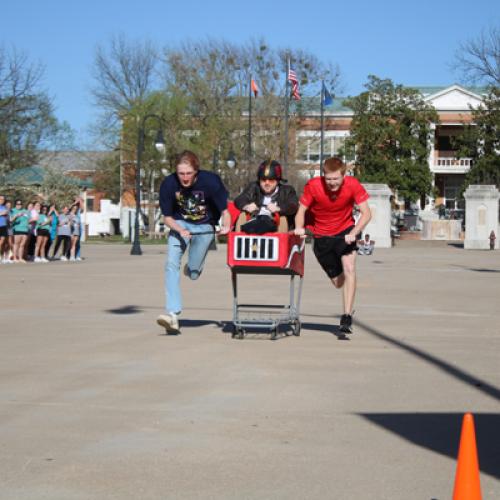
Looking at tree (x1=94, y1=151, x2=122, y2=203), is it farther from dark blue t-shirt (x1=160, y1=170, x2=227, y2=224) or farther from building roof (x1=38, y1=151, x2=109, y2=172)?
dark blue t-shirt (x1=160, y1=170, x2=227, y2=224)

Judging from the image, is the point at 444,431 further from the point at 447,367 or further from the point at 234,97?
the point at 234,97

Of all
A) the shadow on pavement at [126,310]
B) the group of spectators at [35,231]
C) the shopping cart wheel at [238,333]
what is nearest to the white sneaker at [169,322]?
the shopping cart wheel at [238,333]

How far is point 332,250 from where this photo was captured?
11352mm

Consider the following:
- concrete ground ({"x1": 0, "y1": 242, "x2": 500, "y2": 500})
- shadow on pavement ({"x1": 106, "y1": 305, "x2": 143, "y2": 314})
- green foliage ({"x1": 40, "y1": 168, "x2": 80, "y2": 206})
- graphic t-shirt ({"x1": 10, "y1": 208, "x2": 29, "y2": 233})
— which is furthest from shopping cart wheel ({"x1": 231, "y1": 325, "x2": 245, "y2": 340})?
green foliage ({"x1": 40, "y1": 168, "x2": 80, "y2": 206})

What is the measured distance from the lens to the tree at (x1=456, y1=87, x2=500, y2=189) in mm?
72438

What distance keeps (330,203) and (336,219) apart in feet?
0.62

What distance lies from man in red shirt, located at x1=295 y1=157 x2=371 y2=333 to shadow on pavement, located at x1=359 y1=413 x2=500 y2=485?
429 cm

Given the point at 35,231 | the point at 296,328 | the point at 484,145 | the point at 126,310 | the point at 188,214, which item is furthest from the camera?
the point at 484,145

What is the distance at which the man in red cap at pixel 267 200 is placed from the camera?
10930 mm

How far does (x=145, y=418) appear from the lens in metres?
6.71

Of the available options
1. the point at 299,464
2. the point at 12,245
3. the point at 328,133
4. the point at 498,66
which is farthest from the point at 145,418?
the point at 328,133

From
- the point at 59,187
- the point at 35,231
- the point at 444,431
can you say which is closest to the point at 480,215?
the point at 35,231

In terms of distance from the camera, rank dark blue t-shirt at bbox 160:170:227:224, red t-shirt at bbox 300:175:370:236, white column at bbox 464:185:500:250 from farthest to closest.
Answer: white column at bbox 464:185:500:250
dark blue t-shirt at bbox 160:170:227:224
red t-shirt at bbox 300:175:370:236

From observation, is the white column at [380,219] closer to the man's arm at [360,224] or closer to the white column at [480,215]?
the white column at [480,215]
